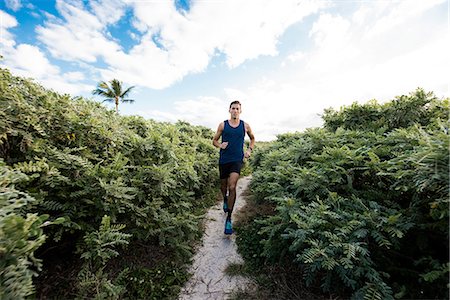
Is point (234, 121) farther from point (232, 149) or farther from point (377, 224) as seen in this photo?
point (377, 224)

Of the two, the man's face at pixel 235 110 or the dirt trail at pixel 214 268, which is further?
the man's face at pixel 235 110

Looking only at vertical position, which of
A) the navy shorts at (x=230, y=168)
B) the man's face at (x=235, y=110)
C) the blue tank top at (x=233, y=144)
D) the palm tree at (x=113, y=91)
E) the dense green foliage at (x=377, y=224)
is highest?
the palm tree at (x=113, y=91)

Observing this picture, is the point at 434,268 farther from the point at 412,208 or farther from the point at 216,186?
the point at 216,186

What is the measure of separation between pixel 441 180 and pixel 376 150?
1.28 meters

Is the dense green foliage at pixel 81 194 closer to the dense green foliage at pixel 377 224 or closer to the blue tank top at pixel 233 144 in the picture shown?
the blue tank top at pixel 233 144

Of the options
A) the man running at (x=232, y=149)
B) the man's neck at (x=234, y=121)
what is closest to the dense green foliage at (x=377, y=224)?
the man running at (x=232, y=149)

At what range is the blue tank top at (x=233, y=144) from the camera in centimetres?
517

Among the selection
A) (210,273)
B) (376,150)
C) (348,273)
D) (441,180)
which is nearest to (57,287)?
(210,273)

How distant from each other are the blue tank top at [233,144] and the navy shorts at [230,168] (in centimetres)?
9

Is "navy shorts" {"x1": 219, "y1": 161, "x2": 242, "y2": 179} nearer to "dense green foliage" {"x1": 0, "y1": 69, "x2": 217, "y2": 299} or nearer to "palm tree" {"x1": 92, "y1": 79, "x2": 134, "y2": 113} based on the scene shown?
"dense green foliage" {"x1": 0, "y1": 69, "x2": 217, "y2": 299}

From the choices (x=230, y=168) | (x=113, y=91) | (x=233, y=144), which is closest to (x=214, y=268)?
(x=230, y=168)

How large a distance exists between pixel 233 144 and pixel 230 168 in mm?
585

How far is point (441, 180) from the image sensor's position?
220 centimetres

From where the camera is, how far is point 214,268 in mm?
3857
